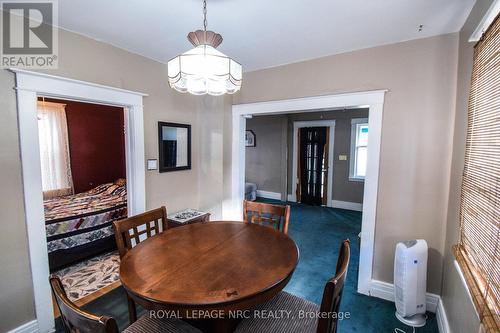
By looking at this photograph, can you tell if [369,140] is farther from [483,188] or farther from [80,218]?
[80,218]

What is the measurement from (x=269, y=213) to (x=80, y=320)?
154 cm

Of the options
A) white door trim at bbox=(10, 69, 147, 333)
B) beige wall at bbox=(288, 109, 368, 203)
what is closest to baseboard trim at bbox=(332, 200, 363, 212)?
beige wall at bbox=(288, 109, 368, 203)

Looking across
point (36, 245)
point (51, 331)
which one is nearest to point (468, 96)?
point (36, 245)

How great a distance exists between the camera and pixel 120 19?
1758 millimetres

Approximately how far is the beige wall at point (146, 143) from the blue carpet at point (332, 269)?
1440mm

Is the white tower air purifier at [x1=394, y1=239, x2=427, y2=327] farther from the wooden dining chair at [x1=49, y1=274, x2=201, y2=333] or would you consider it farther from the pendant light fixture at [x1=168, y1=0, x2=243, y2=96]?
the wooden dining chair at [x1=49, y1=274, x2=201, y2=333]

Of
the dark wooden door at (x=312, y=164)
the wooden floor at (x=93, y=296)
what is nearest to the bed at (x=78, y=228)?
the wooden floor at (x=93, y=296)

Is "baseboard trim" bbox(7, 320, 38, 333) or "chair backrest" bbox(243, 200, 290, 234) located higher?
"chair backrest" bbox(243, 200, 290, 234)

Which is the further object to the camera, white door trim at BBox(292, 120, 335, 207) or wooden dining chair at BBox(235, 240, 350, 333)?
white door trim at BBox(292, 120, 335, 207)

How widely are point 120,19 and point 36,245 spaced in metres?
1.88

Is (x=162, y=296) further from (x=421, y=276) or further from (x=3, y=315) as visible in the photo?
(x=421, y=276)

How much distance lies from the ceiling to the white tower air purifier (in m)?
1.81

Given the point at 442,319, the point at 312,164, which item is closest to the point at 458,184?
the point at 442,319

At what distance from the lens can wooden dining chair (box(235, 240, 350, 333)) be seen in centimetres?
89
